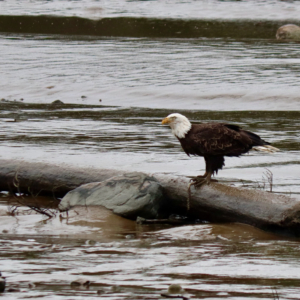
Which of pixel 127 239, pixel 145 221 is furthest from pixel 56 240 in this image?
pixel 145 221

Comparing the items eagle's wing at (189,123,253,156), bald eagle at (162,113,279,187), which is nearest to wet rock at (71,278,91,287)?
bald eagle at (162,113,279,187)

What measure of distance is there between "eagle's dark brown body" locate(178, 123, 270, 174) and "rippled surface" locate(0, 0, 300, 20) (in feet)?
79.0

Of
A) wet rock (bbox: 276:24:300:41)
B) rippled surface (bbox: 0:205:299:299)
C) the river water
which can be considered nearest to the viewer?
rippled surface (bbox: 0:205:299:299)

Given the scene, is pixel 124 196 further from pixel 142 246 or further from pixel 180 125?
pixel 142 246

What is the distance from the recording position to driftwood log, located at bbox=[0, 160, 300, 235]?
6070 mm

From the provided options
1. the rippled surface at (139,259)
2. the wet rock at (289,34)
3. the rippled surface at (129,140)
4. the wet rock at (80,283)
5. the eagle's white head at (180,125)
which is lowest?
the rippled surface at (129,140)

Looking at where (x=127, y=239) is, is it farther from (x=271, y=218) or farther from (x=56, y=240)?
(x=271, y=218)

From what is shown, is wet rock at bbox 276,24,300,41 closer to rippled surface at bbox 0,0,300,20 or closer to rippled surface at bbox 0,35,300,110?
rippled surface at bbox 0,35,300,110

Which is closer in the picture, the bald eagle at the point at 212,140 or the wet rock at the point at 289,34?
the bald eagle at the point at 212,140

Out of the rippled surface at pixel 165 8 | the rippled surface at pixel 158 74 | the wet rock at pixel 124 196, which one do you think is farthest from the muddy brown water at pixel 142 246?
the rippled surface at pixel 165 8

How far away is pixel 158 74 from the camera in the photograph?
54.7ft

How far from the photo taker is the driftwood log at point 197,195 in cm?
607

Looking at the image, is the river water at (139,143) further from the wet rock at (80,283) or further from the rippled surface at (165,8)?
the rippled surface at (165,8)

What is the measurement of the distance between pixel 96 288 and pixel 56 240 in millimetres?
1537
